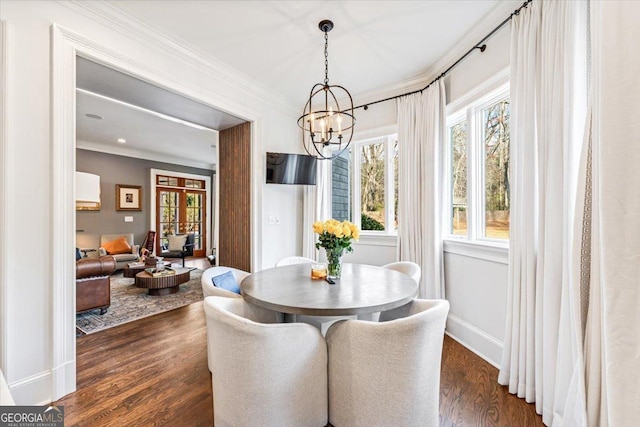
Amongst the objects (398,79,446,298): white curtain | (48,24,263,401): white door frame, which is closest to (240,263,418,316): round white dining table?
(398,79,446,298): white curtain

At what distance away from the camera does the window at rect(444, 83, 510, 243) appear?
2271 mm

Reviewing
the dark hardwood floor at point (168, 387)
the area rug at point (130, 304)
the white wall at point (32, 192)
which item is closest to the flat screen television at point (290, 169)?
the white wall at point (32, 192)

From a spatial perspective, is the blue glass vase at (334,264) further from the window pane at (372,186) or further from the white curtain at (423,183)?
the window pane at (372,186)

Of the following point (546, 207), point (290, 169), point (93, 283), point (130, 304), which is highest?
point (290, 169)

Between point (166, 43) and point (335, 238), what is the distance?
237 cm

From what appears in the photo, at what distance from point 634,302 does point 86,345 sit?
367 centimetres

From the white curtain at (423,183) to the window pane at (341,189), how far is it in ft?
3.12

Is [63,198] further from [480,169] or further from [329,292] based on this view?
[480,169]

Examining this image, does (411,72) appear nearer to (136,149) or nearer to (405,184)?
(405,184)

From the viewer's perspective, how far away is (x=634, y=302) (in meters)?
0.80

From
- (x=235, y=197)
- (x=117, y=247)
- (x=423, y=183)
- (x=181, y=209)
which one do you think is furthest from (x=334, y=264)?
(x=181, y=209)

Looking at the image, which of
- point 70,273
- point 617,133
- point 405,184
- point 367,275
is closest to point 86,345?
point 70,273

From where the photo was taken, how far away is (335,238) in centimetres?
192

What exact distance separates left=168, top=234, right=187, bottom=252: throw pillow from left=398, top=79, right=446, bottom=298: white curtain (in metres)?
5.40
